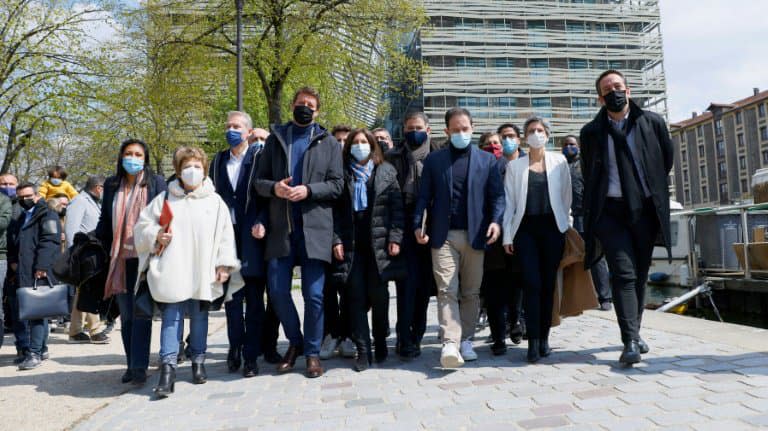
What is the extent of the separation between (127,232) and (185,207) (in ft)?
2.25

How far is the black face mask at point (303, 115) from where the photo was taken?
196 inches

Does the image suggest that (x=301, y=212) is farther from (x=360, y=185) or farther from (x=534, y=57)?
(x=534, y=57)

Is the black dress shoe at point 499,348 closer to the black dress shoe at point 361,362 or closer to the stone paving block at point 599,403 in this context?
the black dress shoe at point 361,362

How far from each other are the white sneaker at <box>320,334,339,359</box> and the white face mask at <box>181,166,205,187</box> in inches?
77.9

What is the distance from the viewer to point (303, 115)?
197 inches

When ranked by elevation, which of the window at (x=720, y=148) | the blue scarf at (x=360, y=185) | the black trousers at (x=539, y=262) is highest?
the window at (x=720, y=148)

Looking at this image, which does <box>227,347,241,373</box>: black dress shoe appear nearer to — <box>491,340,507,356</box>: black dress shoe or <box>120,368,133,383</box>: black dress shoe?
<box>120,368,133,383</box>: black dress shoe

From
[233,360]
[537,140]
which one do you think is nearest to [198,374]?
[233,360]

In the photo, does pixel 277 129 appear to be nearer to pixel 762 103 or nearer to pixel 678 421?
pixel 678 421

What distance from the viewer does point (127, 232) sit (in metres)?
5.01

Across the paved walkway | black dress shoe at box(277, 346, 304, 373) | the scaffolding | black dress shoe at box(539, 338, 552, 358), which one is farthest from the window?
black dress shoe at box(277, 346, 304, 373)

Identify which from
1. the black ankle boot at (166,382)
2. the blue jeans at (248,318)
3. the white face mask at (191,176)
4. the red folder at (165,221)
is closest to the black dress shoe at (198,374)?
the black ankle boot at (166,382)

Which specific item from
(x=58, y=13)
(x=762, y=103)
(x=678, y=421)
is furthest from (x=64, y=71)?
(x=762, y=103)

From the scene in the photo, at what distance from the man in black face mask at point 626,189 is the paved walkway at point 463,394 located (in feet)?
1.94
